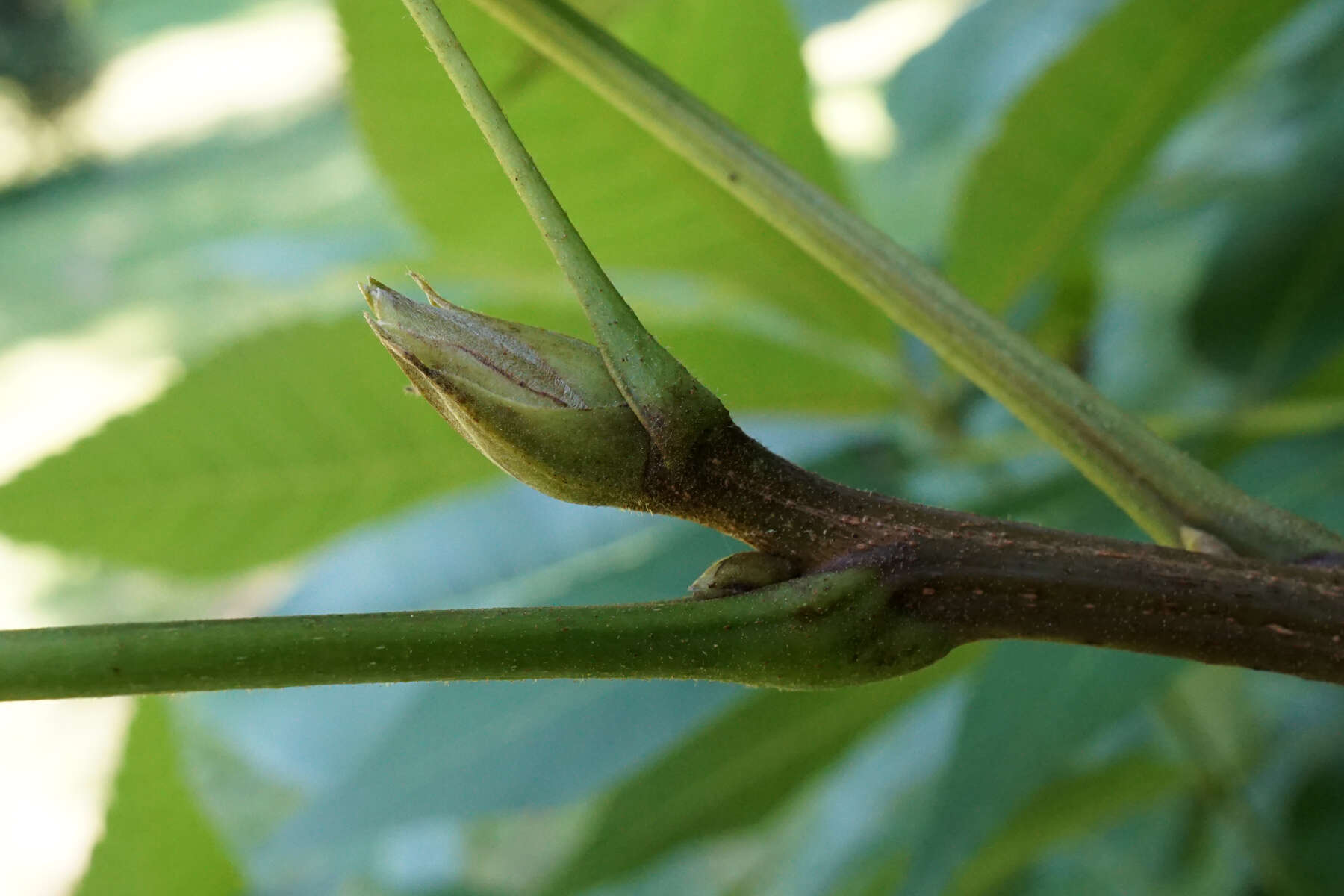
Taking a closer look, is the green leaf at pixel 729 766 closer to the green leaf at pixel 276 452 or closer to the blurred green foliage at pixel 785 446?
the blurred green foliage at pixel 785 446

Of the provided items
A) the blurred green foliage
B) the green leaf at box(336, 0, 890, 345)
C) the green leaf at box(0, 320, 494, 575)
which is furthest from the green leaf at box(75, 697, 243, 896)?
the green leaf at box(336, 0, 890, 345)

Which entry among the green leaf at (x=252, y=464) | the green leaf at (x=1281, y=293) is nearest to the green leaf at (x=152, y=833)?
the green leaf at (x=252, y=464)

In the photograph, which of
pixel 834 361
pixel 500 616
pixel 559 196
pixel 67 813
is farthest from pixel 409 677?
pixel 67 813

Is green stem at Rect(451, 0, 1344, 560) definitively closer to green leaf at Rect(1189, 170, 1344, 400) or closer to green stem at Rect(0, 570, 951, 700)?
green stem at Rect(0, 570, 951, 700)

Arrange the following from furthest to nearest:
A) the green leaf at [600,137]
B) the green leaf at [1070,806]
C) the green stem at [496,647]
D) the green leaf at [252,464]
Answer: the green leaf at [1070,806], the green leaf at [252,464], the green leaf at [600,137], the green stem at [496,647]

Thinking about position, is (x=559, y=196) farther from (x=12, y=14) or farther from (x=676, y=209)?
(x=12, y=14)
